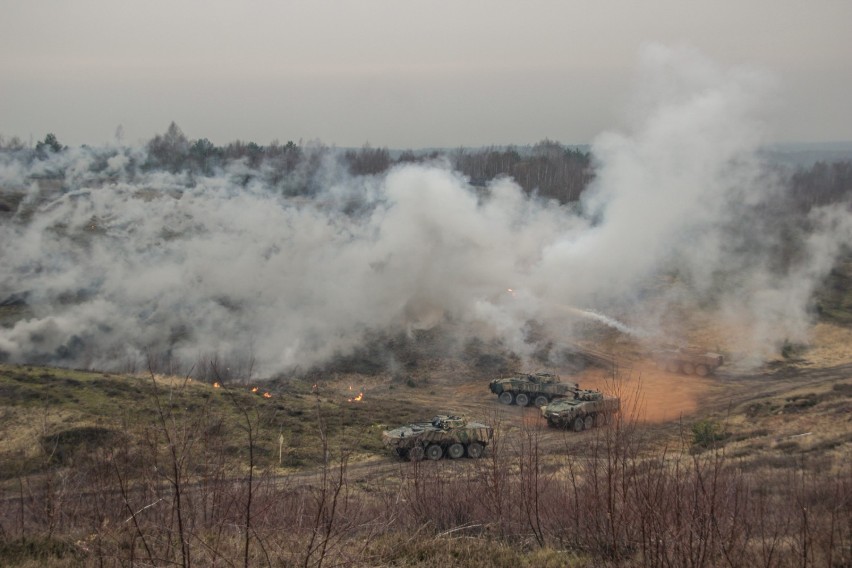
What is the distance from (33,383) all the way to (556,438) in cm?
2158

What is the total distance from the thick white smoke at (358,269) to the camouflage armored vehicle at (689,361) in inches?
219

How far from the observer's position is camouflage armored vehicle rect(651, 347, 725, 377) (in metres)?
37.9

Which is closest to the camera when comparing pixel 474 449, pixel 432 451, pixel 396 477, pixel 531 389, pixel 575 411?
pixel 396 477

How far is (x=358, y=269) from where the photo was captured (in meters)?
42.2

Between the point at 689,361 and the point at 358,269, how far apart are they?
2059 cm

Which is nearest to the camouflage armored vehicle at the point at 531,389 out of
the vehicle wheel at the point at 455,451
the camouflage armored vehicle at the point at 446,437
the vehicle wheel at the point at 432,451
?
the camouflage armored vehicle at the point at 446,437

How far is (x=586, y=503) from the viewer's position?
1004 centimetres

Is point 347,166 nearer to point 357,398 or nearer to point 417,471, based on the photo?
point 357,398

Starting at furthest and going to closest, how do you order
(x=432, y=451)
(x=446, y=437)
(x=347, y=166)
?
(x=347, y=166), (x=446, y=437), (x=432, y=451)

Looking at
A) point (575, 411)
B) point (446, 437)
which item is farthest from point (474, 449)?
point (575, 411)

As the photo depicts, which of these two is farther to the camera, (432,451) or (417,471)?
(432,451)

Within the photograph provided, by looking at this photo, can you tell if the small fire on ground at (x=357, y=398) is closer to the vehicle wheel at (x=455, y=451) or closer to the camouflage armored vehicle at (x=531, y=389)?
the camouflage armored vehicle at (x=531, y=389)

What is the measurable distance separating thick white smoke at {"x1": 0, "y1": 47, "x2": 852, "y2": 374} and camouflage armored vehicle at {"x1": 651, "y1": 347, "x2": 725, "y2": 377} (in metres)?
5.56

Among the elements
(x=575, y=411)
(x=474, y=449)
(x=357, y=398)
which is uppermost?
(x=575, y=411)
